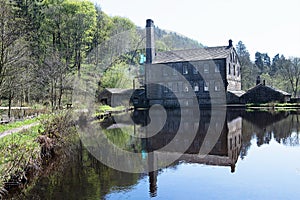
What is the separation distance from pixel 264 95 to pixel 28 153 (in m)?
38.1

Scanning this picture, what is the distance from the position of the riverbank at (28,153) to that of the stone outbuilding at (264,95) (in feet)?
107

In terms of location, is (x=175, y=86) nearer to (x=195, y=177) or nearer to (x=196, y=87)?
(x=196, y=87)

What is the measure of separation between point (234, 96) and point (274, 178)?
33.3 meters

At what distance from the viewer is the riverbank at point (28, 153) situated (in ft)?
25.5

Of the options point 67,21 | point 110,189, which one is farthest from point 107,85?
point 110,189

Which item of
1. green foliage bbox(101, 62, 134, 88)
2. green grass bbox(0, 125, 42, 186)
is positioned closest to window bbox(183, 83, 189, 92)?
green foliage bbox(101, 62, 134, 88)

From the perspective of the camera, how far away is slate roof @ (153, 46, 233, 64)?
43219 millimetres

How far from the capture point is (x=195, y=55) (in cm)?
4484

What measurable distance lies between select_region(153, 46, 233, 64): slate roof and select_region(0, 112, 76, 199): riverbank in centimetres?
3206

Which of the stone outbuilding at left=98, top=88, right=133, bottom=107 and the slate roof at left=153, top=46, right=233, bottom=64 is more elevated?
the slate roof at left=153, top=46, right=233, bottom=64

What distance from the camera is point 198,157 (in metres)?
12.0

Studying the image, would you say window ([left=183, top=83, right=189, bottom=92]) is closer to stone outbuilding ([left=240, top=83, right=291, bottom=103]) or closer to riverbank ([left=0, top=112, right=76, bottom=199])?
stone outbuilding ([left=240, top=83, right=291, bottom=103])

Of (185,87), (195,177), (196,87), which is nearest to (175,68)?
(185,87)

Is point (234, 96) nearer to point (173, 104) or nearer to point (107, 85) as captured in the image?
point (173, 104)
